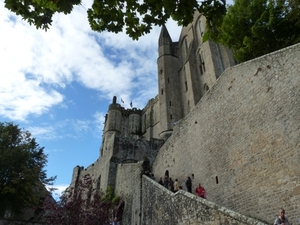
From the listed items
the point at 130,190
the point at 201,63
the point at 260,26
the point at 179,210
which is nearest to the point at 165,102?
the point at 201,63

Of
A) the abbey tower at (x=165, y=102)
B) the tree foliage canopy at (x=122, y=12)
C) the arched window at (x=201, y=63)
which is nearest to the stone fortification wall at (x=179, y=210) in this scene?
the tree foliage canopy at (x=122, y=12)

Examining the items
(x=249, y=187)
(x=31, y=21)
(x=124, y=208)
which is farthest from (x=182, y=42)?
(x=31, y=21)

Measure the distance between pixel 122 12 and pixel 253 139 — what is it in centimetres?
830

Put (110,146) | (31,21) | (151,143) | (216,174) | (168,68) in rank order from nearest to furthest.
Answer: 1. (31,21)
2. (216,174)
3. (110,146)
4. (151,143)
5. (168,68)

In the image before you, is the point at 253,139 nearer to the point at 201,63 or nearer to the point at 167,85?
the point at 201,63

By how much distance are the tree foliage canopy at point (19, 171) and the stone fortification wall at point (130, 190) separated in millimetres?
6530

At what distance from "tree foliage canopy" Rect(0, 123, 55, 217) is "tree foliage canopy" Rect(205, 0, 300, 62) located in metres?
17.2

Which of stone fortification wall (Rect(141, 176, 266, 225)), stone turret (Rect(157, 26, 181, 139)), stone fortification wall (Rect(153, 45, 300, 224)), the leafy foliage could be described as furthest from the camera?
stone turret (Rect(157, 26, 181, 139))

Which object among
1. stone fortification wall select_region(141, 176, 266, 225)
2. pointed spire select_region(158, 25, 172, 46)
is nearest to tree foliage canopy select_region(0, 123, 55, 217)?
stone fortification wall select_region(141, 176, 266, 225)

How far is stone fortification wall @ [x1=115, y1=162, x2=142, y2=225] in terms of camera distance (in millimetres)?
14909

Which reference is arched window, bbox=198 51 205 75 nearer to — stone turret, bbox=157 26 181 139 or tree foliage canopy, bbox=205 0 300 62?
stone turret, bbox=157 26 181 139

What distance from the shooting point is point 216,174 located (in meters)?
12.9

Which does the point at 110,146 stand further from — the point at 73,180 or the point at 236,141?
the point at 236,141

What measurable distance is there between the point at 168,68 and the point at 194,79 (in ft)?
17.7
